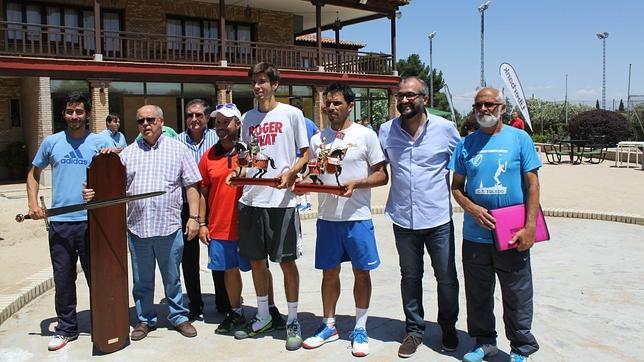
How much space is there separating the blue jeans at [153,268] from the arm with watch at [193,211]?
0.38 feet

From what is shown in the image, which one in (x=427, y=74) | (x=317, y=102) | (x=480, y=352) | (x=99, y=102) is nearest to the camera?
(x=480, y=352)

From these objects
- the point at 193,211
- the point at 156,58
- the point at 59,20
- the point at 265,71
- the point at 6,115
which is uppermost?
the point at 59,20

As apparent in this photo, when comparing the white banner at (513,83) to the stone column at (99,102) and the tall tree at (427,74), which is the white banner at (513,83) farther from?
the tall tree at (427,74)

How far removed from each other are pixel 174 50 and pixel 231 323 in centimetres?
1756

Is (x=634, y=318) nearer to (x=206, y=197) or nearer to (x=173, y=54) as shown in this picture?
(x=206, y=197)

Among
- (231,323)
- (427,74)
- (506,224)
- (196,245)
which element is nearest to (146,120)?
(196,245)

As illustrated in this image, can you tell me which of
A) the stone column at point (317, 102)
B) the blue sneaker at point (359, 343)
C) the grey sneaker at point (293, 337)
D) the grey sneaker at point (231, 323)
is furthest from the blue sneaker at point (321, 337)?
the stone column at point (317, 102)

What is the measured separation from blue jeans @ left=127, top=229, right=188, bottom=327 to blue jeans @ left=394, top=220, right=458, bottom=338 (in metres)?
1.71

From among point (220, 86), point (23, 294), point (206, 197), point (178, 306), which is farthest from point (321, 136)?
point (220, 86)

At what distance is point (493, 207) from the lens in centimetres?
359

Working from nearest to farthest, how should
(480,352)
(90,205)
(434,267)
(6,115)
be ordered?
(480,352) < (90,205) < (434,267) < (6,115)

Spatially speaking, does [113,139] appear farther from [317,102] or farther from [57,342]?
[317,102]

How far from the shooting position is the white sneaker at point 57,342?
4.23 meters

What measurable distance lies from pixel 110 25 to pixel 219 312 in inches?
706
